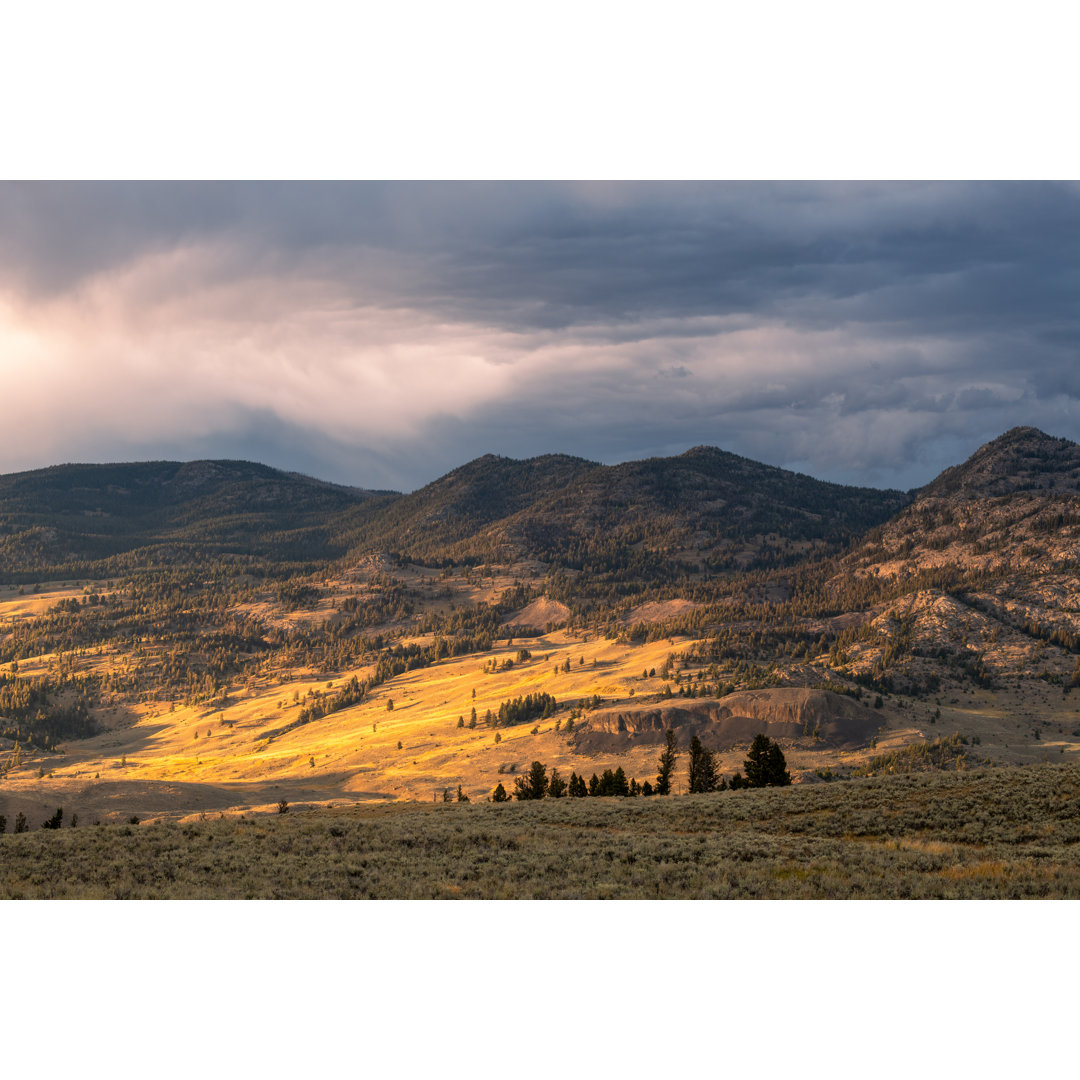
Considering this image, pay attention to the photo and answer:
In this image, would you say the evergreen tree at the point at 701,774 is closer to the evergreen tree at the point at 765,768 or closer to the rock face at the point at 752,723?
the evergreen tree at the point at 765,768

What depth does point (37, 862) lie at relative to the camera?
3738 centimetres

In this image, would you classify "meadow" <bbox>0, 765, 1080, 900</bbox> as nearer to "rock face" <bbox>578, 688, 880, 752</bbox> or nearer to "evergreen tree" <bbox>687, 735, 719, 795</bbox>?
"evergreen tree" <bbox>687, 735, 719, 795</bbox>

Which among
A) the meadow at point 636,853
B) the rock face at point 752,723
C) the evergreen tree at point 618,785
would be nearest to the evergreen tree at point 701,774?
the evergreen tree at point 618,785

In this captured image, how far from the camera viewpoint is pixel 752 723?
190375 millimetres

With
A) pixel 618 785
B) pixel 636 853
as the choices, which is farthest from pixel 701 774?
pixel 636 853

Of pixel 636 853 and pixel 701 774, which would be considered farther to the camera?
pixel 701 774

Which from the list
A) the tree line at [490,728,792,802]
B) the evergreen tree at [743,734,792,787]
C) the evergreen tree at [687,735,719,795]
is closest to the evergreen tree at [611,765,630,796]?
the tree line at [490,728,792,802]

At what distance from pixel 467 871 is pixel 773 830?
20.0m

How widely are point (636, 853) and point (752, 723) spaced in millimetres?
159200

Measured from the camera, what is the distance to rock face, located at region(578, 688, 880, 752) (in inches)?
7293

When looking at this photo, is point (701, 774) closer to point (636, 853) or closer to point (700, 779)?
point (700, 779)

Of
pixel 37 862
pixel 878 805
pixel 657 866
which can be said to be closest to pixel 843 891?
pixel 657 866

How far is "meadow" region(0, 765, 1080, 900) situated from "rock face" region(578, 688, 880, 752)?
13422cm

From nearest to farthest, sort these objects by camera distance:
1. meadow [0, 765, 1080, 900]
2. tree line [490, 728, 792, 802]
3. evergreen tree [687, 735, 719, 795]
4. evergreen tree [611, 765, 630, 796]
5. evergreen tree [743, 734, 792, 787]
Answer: meadow [0, 765, 1080, 900] → evergreen tree [743, 734, 792, 787] → tree line [490, 728, 792, 802] → evergreen tree [611, 765, 630, 796] → evergreen tree [687, 735, 719, 795]
